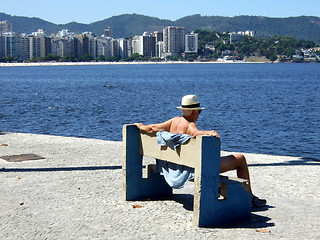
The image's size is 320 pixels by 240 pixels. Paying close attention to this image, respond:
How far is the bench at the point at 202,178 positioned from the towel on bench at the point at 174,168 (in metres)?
0.08

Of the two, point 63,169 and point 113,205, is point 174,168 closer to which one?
point 113,205

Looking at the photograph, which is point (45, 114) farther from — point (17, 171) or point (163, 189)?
point (163, 189)

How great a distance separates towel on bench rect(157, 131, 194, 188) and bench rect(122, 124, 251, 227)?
0.08 m

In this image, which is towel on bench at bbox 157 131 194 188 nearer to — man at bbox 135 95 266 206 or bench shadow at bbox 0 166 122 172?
man at bbox 135 95 266 206

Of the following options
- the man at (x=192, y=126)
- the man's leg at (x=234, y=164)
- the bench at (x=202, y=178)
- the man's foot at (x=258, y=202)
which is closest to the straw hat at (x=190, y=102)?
the man at (x=192, y=126)

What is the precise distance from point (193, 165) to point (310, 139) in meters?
18.5

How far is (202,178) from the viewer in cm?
584

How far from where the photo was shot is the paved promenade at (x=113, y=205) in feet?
19.1

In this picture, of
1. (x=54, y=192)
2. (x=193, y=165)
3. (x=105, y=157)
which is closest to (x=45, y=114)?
(x=105, y=157)

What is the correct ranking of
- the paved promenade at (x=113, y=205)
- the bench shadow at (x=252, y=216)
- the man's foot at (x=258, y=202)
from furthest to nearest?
the man's foot at (x=258, y=202), the bench shadow at (x=252, y=216), the paved promenade at (x=113, y=205)

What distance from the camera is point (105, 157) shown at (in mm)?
10797

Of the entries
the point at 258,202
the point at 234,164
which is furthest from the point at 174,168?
the point at 258,202

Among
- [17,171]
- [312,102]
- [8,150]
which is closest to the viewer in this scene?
[17,171]

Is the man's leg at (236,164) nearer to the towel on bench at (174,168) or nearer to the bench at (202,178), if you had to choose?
the bench at (202,178)
